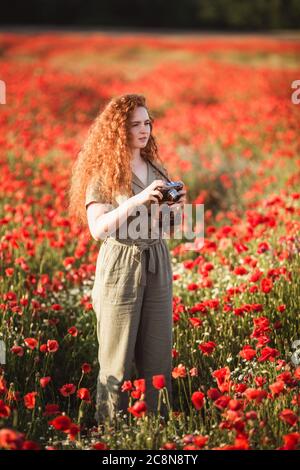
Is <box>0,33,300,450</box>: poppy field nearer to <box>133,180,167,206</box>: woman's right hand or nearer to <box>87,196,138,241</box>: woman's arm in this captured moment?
<box>87,196,138,241</box>: woman's arm

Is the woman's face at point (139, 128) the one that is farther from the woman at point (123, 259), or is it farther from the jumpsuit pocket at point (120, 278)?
the jumpsuit pocket at point (120, 278)

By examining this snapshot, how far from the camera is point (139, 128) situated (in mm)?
2965

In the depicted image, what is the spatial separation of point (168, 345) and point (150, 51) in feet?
54.3

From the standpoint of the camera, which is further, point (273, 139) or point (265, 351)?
point (273, 139)

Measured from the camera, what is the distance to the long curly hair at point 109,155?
291 centimetres

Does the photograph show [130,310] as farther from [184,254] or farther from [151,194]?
[184,254]

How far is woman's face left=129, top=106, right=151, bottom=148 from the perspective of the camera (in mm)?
2965

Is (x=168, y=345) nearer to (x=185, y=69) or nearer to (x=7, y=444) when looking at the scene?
(x=7, y=444)

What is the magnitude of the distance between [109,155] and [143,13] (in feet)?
63.0

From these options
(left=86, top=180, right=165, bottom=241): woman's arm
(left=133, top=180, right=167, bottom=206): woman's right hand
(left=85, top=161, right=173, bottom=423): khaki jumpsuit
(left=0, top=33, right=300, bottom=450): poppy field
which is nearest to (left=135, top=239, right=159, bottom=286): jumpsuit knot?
(left=85, top=161, right=173, bottom=423): khaki jumpsuit

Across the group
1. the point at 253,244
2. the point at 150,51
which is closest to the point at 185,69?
the point at 150,51

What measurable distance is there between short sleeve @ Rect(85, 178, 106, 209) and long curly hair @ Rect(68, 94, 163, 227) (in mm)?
19

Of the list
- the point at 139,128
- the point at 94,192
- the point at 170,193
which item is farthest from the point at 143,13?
the point at 170,193
